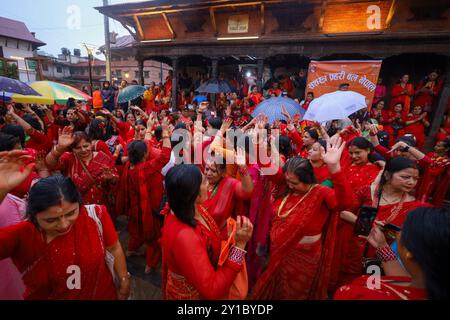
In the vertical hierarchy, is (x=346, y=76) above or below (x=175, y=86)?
above

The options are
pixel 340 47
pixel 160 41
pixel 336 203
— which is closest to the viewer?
pixel 336 203

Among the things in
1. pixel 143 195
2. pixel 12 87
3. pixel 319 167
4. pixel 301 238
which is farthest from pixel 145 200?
pixel 12 87

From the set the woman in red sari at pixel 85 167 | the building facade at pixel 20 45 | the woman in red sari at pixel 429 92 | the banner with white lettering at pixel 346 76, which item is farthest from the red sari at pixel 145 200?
the building facade at pixel 20 45

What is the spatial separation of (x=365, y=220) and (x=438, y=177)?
3.39 m

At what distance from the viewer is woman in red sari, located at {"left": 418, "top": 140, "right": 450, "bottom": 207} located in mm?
3903

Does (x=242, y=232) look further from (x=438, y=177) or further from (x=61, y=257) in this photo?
(x=438, y=177)

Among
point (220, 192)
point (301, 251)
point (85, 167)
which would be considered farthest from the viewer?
point (85, 167)

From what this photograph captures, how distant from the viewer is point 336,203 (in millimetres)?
1980

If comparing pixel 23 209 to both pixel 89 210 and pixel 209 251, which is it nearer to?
pixel 89 210

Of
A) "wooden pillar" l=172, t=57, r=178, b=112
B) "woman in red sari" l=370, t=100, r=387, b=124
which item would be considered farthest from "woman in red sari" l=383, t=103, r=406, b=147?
"wooden pillar" l=172, t=57, r=178, b=112

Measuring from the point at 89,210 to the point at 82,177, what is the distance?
1461 millimetres

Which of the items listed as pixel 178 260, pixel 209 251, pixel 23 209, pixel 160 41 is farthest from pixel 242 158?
pixel 160 41

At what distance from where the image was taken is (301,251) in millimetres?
2189

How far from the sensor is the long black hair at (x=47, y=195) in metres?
1.37
